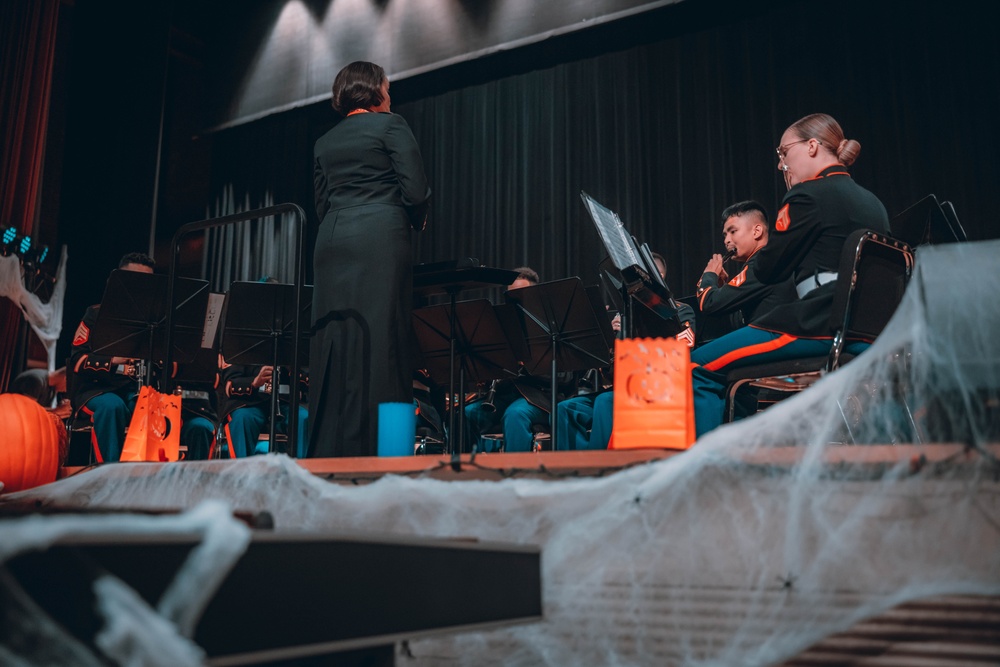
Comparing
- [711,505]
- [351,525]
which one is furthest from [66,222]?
[711,505]

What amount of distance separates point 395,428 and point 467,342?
1562 mm

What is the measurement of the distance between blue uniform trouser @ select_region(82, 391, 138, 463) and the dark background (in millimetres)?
3835

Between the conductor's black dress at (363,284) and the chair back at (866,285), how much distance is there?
1.51 metres

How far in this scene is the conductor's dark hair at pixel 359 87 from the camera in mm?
3377

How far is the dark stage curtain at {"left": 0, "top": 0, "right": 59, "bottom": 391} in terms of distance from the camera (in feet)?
25.6

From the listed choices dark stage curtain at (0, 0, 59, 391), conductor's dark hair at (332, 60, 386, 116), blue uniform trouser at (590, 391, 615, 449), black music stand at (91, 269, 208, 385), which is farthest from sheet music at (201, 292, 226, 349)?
dark stage curtain at (0, 0, 59, 391)

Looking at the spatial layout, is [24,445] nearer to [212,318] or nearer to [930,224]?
[212,318]

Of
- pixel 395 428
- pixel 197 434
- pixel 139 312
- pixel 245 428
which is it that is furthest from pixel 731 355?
pixel 197 434

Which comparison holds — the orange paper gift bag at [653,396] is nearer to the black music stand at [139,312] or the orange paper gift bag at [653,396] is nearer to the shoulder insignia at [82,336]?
the black music stand at [139,312]

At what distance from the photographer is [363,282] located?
3174mm

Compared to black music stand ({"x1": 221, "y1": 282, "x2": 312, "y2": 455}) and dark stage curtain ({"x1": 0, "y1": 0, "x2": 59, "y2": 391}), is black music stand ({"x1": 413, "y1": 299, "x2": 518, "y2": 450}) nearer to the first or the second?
black music stand ({"x1": 221, "y1": 282, "x2": 312, "y2": 455})

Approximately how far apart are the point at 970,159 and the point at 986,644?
553 cm

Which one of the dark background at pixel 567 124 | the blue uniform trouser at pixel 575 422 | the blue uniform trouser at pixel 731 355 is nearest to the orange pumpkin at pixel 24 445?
the blue uniform trouser at pixel 731 355

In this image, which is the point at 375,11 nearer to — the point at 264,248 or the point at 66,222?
the point at 264,248
